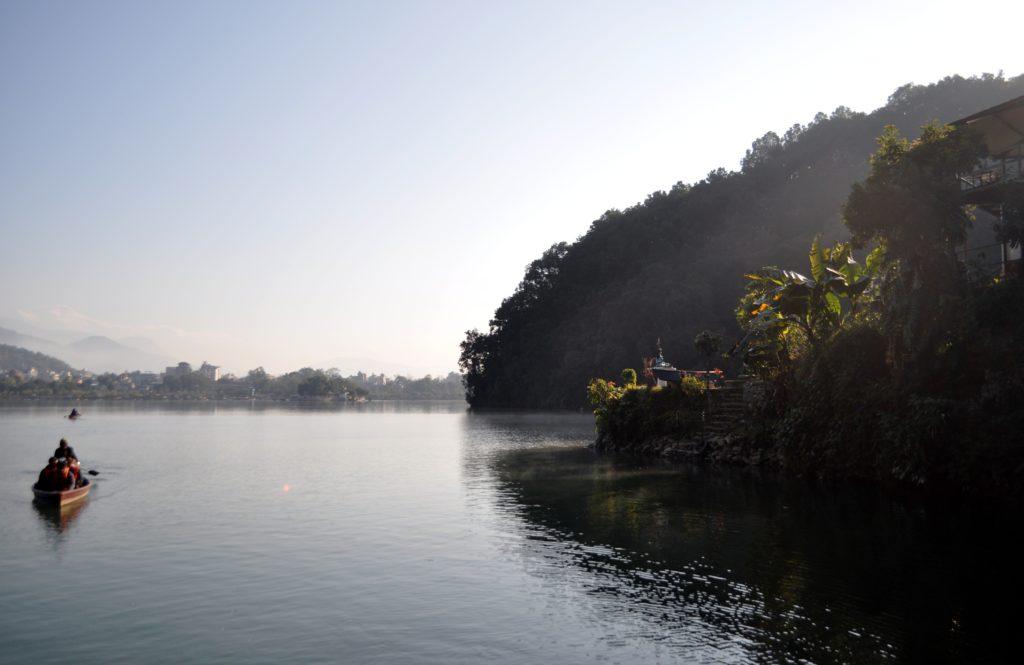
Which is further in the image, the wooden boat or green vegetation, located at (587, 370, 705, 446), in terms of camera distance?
green vegetation, located at (587, 370, 705, 446)

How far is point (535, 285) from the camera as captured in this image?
15275 cm

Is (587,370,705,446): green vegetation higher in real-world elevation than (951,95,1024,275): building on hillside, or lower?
lower

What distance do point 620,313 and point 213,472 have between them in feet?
291

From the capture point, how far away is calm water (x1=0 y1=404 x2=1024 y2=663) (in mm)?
11883

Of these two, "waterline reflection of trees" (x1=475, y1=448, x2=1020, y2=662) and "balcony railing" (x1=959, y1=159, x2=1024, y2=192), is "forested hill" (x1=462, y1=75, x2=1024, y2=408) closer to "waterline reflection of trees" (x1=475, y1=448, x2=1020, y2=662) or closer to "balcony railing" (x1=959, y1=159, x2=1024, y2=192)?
"balcony railing" (x1=959, y1=159, x2=1024, y2=192)

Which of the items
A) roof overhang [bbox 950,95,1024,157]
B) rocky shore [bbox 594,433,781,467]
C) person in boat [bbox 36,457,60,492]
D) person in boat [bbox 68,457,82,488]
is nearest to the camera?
person in boat [bbox 36,457,60,492]

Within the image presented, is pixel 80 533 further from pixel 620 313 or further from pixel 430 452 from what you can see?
pixel 620 313

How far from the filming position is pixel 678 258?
411 ft

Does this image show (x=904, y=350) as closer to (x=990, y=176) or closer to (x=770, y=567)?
(x=990, y=176)

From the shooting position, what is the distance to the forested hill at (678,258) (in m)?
109

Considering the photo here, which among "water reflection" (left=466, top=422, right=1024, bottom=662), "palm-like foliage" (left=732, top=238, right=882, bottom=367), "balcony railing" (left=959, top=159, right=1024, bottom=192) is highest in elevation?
"balcony railing" (left=959, top=159, right=1024, bottom=192)

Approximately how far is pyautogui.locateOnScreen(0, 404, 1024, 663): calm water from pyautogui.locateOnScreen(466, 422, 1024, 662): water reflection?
77mm

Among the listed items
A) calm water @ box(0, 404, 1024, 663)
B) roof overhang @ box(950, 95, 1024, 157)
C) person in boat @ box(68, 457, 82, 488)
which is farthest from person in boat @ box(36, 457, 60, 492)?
roof overhang @ box(950, 95, 1024, 157)

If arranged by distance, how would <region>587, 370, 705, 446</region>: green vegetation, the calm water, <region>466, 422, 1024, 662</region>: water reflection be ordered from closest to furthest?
the calm water, <region>466, 422, 1024, 662</region>: water reflection, <region>587, 370, 705, 446</region>: green vegetation
